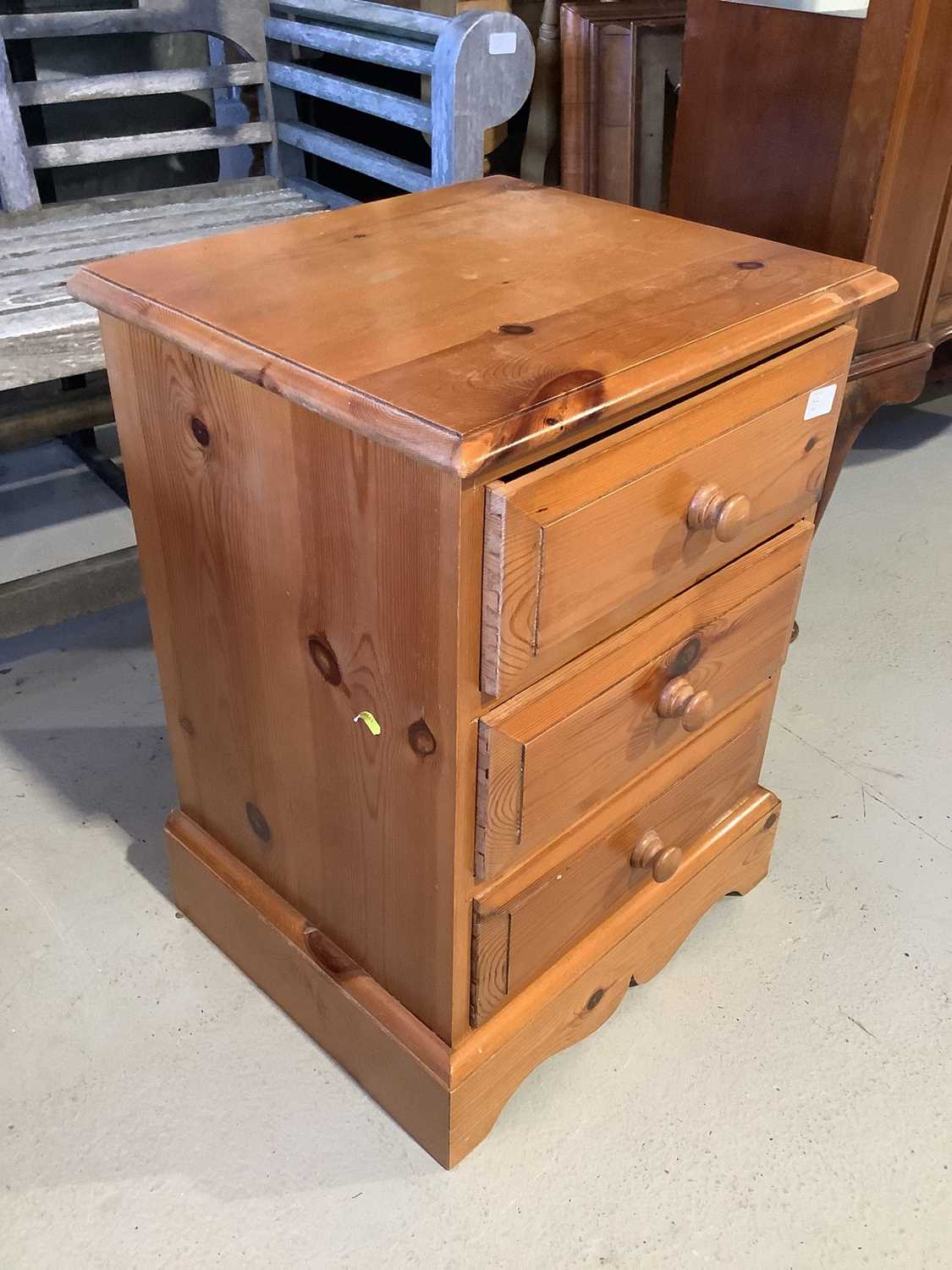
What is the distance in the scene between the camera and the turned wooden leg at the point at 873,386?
73.0 inches

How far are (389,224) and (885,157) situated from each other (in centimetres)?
82

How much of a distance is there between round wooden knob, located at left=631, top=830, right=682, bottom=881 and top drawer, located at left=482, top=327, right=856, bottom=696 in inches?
12.0

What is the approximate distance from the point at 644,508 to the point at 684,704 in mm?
258

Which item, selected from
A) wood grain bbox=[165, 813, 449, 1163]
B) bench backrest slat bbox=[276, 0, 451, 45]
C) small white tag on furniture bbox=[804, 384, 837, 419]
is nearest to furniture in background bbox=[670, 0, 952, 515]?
bench backrest slat bbox=[276, 0, 451, 45]

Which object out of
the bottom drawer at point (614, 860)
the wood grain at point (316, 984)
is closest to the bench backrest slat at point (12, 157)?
the wood grain at point (316, 984)

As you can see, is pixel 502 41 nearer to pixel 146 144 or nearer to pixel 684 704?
pixel 146 144

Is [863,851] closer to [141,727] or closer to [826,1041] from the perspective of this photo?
[826,1041]

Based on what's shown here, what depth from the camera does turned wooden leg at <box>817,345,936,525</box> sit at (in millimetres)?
1854

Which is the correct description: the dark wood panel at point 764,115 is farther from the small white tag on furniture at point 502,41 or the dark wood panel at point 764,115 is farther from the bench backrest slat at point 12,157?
the bench backrest slat at point 12,157

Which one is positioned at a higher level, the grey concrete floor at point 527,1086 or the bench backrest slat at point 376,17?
the bench backrest slat at point 376,17

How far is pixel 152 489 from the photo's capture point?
1.10 meters

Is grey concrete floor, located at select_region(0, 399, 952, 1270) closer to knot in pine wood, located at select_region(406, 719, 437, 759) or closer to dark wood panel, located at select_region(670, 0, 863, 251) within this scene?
knot in pine wood, located at select_region(406, 719, 437, 759)

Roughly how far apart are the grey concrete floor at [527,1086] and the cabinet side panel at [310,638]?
0.20 metres

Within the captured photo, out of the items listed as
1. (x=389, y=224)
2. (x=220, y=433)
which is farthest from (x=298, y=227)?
(x=220, y=433)
